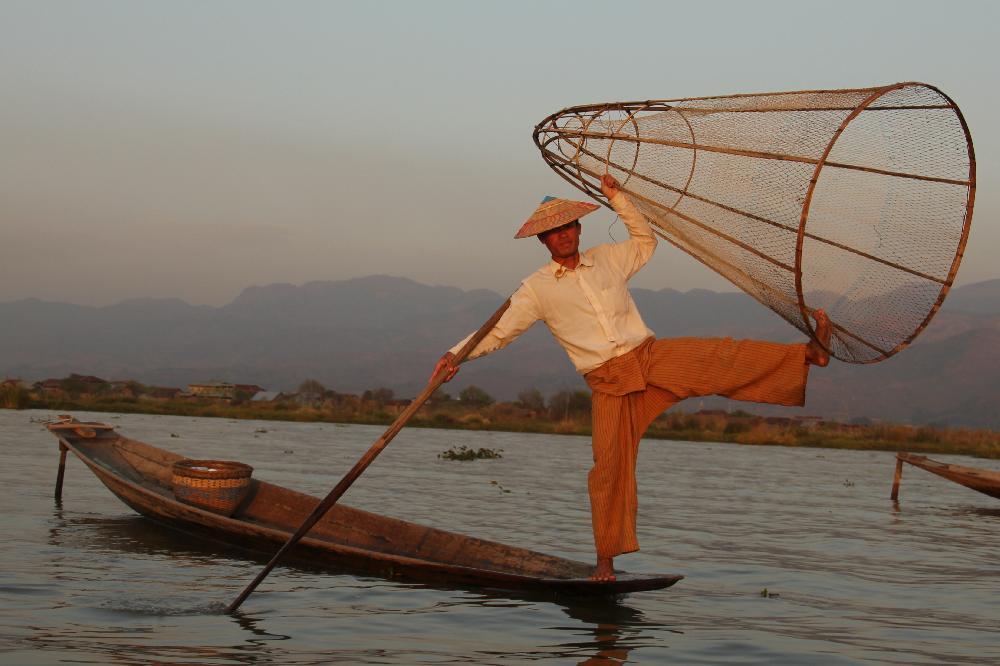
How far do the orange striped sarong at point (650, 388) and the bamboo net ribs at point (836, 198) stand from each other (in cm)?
25

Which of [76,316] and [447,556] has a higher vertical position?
[76,316]

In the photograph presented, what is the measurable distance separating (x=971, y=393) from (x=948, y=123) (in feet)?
243

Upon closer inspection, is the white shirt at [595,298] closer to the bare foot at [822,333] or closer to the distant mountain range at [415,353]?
the bare foot at [822,333]

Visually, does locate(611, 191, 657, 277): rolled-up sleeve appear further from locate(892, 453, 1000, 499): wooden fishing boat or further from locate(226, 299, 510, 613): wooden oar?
locate(892, 453, 1000, 499): wooden fishing boat

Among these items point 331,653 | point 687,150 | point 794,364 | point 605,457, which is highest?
point 687,150

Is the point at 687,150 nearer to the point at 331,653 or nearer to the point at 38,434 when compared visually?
the point at 331,653

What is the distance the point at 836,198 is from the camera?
191 inches

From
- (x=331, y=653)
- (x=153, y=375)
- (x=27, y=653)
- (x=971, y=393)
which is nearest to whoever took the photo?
(x=27, y=653)

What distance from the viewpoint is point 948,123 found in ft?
15.4

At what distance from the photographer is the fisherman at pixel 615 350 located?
526cm

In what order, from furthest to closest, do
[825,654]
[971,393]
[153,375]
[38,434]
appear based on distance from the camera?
[153,375] < [971,393] < [38,434] < [825,654]

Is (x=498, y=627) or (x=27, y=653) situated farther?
(x=498, y=627)

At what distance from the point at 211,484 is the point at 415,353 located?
110 metres

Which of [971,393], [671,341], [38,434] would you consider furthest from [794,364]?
[971,393]
